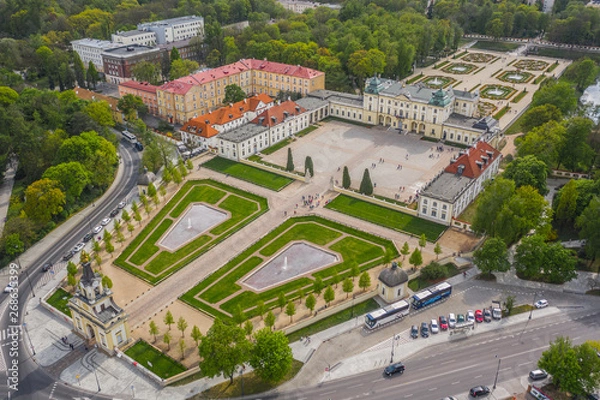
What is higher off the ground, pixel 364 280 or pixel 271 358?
pixel 271 358

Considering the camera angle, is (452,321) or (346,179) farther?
(346,179)

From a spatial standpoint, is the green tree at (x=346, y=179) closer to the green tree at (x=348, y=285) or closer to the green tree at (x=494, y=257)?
the green tree at (x=494, y=257)

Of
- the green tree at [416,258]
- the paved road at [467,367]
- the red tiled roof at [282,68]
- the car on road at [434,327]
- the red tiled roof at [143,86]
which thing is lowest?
the paved road at [467,367]

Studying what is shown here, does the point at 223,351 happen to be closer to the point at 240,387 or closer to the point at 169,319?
the point at 240,387

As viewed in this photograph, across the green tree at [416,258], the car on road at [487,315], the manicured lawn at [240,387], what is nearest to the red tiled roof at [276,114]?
the green tree at [416,258]

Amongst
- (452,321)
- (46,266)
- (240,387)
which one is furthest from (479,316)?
(46,266)

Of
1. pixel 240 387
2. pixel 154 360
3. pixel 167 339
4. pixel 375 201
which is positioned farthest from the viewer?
pixel 375 201
